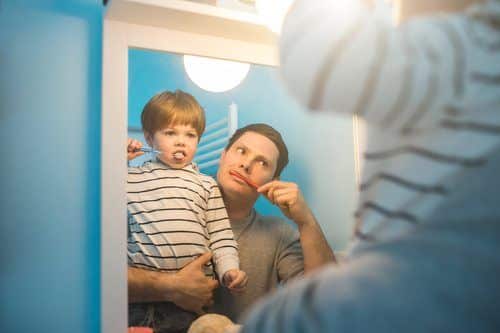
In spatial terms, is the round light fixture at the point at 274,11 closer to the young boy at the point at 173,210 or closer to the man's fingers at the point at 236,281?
the young boy at the point at 173,210

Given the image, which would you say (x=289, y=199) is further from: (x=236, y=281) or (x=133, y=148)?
(x=133, y=148)

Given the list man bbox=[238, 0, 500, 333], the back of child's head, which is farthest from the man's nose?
man bbox=[238, 0, 500, 333]

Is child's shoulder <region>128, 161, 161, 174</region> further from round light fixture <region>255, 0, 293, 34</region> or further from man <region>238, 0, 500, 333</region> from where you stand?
man <region>238, 0, 500, 333</region>

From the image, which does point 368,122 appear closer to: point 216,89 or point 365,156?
point 365,156

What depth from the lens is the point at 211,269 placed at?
1005mm

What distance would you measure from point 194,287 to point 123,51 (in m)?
0.47

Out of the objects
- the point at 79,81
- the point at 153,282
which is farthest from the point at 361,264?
the point at 79,81

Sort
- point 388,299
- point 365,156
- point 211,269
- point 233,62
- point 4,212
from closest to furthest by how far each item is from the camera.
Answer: point 388,299 → point 365,156 → point 4,212 → point 211,269 → point 233,62

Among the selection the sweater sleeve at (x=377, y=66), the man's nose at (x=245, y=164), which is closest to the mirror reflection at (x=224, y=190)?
the man's nose at (x=245, y=164)

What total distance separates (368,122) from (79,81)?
2.34ft

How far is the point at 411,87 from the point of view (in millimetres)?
392

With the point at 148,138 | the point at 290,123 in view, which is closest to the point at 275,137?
the point at 290,123

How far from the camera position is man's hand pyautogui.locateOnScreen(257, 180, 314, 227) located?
108 centimetres

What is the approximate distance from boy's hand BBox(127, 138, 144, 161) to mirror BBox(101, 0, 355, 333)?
1cm
